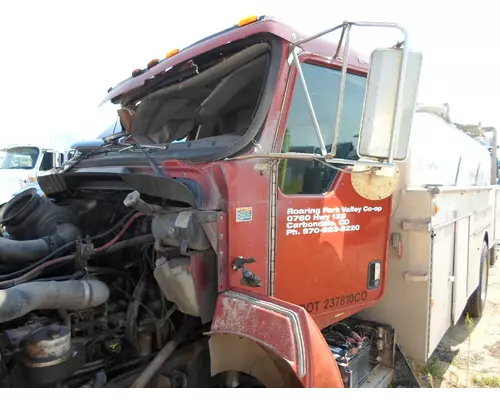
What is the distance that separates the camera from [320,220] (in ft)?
8.43

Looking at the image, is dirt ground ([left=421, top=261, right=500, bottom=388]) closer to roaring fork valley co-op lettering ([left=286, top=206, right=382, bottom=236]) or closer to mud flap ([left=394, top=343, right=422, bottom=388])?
mud flap ([left=394, top=343, right=422, bottom=388])

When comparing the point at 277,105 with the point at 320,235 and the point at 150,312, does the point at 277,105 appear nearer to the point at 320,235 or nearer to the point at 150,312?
the point at 320,235

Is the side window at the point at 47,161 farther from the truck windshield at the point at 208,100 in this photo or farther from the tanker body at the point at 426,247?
the tanker body at the point at 426,247

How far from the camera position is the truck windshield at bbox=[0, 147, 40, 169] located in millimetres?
12773

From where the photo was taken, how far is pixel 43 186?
10.6 feet

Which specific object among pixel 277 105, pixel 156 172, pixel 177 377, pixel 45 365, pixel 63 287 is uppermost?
pixel 277 105

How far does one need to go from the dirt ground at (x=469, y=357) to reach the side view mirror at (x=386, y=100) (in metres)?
2.47

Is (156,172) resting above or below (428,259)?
above

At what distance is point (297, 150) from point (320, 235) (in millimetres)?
517

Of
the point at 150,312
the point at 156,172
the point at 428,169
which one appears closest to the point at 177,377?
the point at 150,312

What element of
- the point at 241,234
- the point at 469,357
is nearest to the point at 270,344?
the point at 241,234

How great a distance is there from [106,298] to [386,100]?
168 cm

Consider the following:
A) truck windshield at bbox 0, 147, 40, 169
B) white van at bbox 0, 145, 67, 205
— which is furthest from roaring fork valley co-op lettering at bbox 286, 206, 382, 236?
truck windshield at bbox 0, 147, 40, 169

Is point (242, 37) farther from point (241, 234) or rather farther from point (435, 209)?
point (435, 209)
